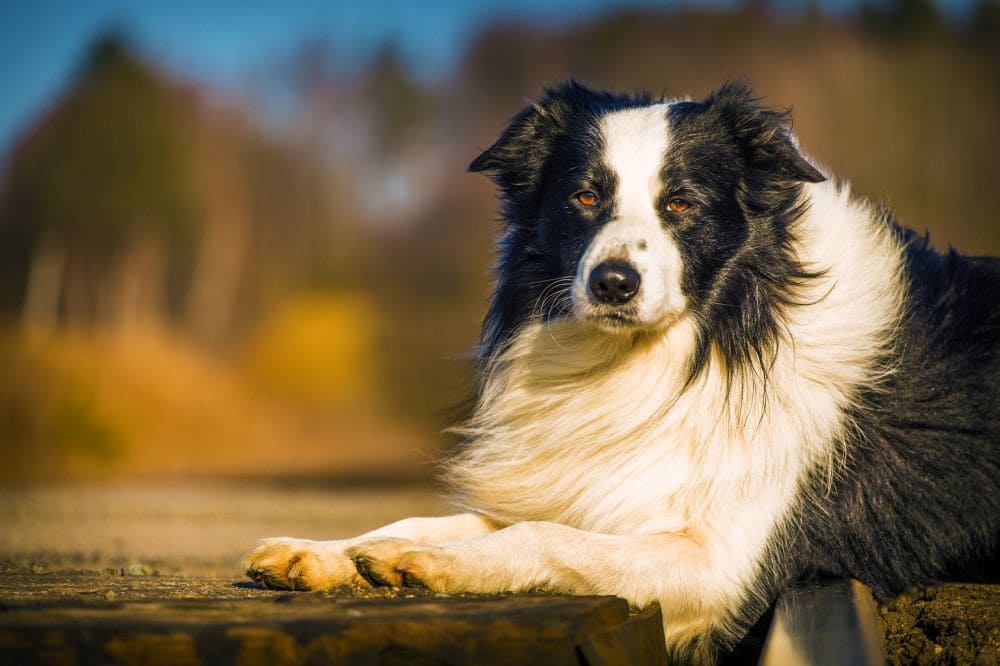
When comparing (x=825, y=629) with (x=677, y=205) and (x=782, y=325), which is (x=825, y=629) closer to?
(x=782, y=325)

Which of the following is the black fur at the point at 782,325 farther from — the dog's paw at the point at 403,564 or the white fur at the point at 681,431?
the dog's paw at the point at 403,564

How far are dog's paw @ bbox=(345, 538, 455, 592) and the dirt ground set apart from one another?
5cm

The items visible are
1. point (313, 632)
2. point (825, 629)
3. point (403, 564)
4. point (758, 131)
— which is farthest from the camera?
point (758, 131)

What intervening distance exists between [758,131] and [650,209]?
621 millimetres

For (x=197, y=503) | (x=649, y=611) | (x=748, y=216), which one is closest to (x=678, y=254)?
(x=748, y=216)

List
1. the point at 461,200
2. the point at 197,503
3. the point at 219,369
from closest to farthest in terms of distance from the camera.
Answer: the point at 197,503 < the point at 219,369 < the point at 461,200

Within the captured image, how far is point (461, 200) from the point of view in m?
39.1

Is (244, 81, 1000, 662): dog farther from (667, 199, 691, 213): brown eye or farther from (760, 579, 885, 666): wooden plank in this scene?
(760, 579, 885, 666): wooden plank

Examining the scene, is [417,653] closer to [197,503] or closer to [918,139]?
[197,503]

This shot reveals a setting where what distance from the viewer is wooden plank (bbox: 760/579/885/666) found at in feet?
8.86

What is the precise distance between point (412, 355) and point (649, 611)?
1241 inches

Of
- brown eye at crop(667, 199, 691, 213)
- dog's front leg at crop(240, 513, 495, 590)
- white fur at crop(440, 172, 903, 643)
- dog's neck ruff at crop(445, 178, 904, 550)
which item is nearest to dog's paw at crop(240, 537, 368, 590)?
dog's front leg at crop(240, 513, 495, 590)

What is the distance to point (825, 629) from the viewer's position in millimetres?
2963

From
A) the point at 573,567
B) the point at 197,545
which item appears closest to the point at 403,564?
the point at 573,567
